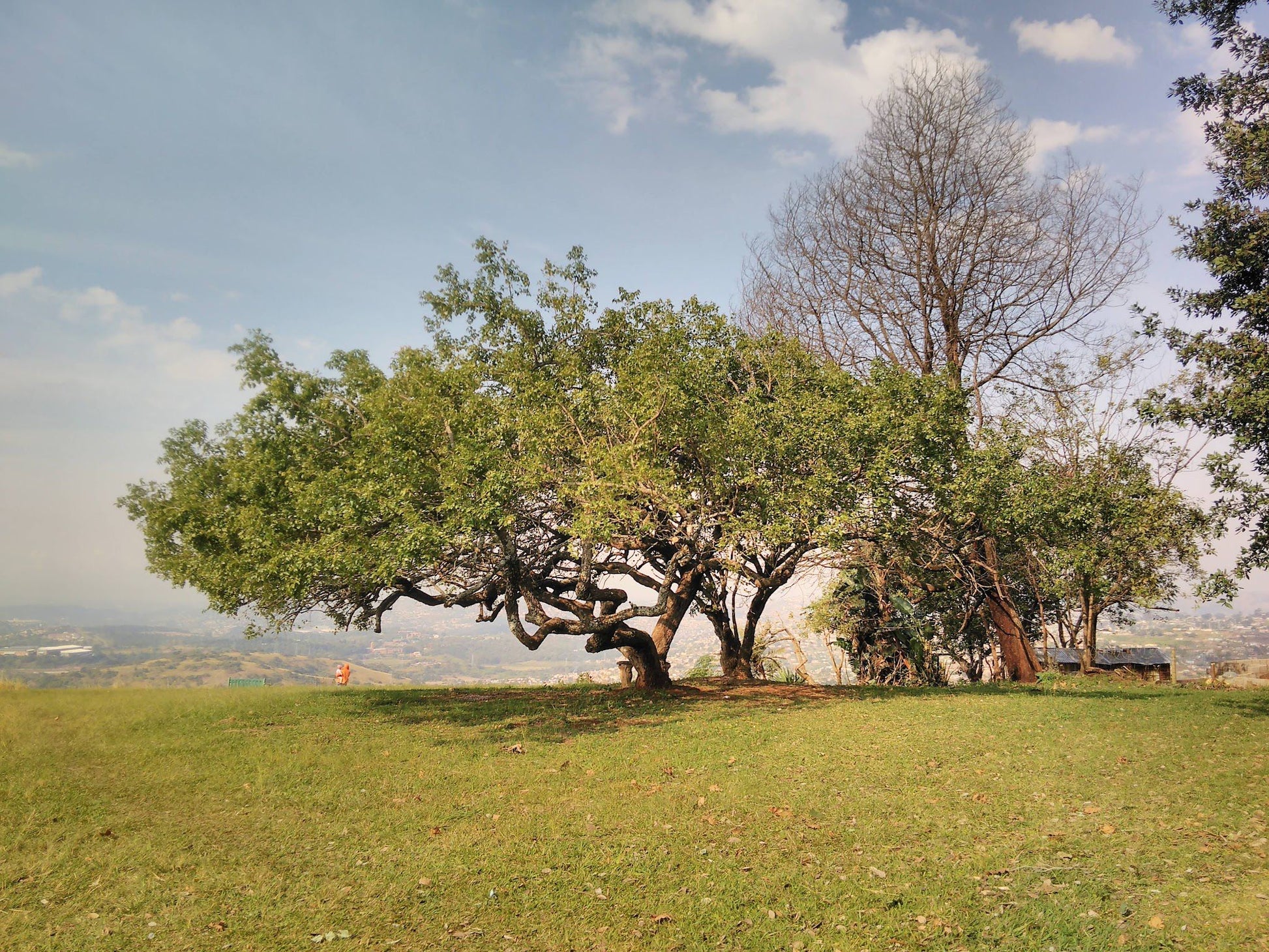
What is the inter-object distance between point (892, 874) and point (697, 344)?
13379 mm

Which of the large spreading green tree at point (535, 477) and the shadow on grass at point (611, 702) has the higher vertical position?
the large spreading green tree at point (535, 477)

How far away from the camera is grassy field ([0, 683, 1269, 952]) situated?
20.1ft

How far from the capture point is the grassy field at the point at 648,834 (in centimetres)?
612

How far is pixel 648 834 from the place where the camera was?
840cm

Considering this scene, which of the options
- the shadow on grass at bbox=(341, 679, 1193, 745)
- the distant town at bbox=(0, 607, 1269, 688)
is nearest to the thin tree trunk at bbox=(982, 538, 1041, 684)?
the shadow on grass at bbox=(341, 679, 1193, 745)

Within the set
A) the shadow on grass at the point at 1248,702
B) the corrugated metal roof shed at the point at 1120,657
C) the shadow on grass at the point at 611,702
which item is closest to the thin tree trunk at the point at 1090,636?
the corrugated metal roof shed at the point at 1120,657

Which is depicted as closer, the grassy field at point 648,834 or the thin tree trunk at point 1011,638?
the grassy field at point 648,834

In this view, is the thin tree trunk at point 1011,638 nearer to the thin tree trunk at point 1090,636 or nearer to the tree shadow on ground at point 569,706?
the thin tree trunk at point 1090,636

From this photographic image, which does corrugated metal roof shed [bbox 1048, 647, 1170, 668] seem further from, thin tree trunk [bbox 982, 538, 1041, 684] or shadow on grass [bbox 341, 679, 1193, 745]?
shadow on grass [bbox 341, 679, 1193, 745]

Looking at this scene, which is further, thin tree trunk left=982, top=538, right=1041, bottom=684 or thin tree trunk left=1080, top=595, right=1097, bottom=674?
thin tree trunk left=1080, top=595, right=1097, bottom=674

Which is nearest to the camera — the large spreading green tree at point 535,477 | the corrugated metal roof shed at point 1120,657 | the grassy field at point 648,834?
the grassy field at point 648,834

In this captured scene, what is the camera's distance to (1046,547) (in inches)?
891

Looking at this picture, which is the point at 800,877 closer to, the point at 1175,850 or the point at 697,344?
the point at 1175,850

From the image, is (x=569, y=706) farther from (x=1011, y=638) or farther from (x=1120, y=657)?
(x=1120, y=657)
